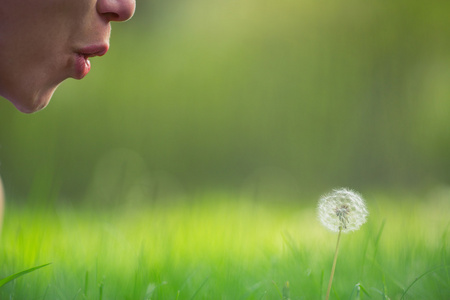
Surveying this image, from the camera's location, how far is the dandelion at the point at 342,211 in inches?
26.0

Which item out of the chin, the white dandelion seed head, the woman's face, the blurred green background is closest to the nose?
the woman's face

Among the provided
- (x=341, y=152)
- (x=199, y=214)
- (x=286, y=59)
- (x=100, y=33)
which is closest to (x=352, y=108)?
(x=341, y=152)

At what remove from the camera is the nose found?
0.69 metres

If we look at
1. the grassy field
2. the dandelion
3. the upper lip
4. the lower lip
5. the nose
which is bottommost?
the grassy field

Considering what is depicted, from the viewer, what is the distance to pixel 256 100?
3693 millimetres

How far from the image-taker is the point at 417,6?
3.52m

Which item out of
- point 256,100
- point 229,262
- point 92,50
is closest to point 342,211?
point 229,262

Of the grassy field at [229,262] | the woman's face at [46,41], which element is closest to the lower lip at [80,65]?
the woman's face at [46,41]

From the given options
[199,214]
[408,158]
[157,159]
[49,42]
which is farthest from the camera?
[157,159]

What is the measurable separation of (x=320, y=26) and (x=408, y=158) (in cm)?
153

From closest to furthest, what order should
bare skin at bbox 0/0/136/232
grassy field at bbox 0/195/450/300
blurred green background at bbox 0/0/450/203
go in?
1. bare skin at bbox 0/0/136/232
2. grassy field at bbox 0/195/450/300
3. blurred green background at bbox 0/0/450/203

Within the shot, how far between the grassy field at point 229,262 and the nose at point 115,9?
0.38 m

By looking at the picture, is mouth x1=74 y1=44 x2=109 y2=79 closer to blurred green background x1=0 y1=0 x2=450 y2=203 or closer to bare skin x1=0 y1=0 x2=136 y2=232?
bare skin x1=0 y1=0 x2=136 y2=232

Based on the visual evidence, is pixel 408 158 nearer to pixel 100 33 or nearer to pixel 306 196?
pixel 306 196
